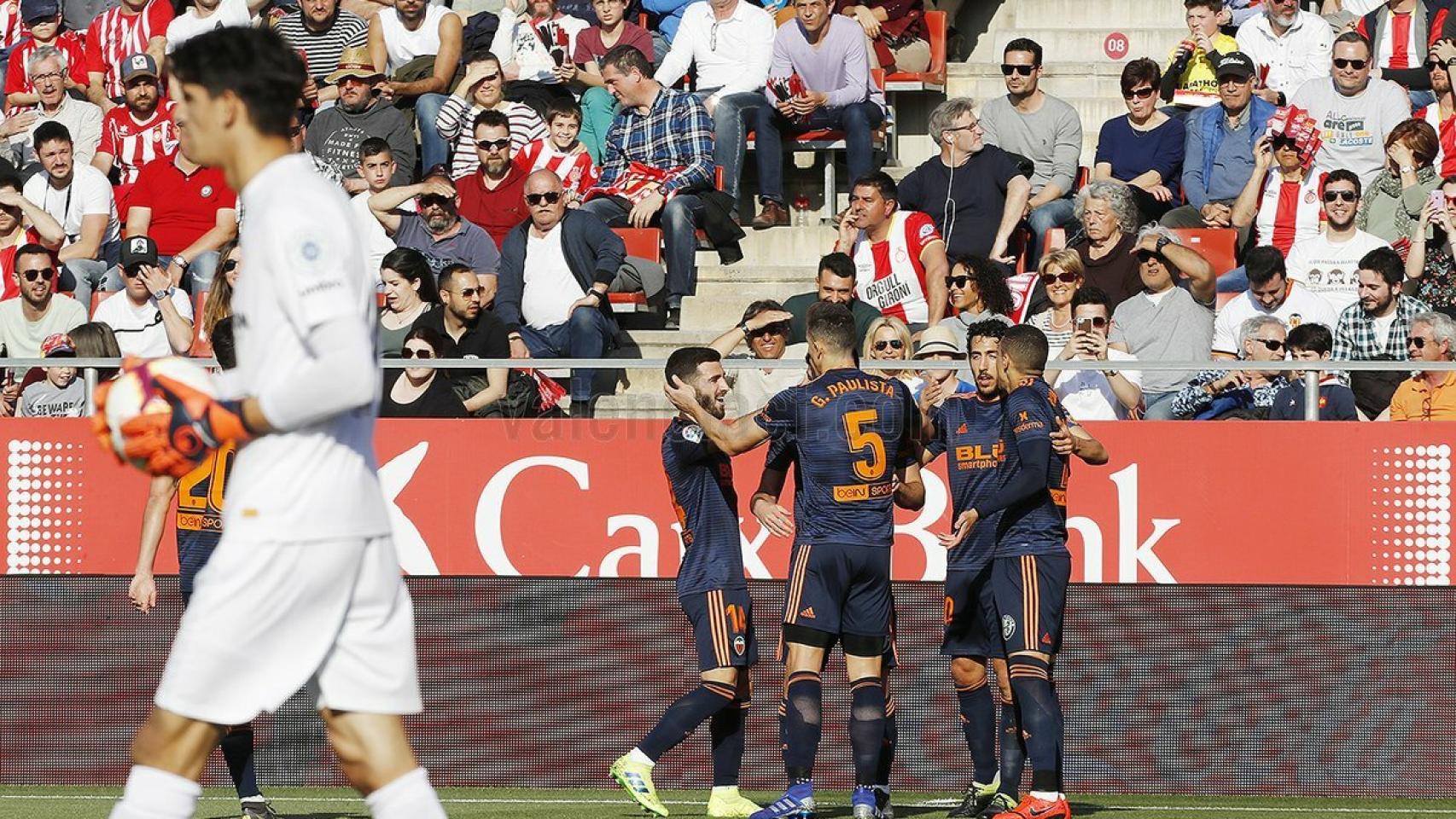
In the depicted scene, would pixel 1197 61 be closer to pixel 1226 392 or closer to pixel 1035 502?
pixel 1226 392

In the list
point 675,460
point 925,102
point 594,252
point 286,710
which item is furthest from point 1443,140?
point 286,710

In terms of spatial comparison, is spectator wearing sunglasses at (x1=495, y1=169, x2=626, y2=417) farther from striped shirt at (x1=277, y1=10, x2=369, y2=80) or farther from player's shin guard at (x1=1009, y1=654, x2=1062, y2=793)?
player's shin guard at (x1=1009, y1=654, x2=1062, y2=793)

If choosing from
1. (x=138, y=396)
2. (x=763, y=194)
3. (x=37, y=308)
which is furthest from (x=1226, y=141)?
(x=138, y=396)

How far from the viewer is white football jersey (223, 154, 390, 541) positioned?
4.62m

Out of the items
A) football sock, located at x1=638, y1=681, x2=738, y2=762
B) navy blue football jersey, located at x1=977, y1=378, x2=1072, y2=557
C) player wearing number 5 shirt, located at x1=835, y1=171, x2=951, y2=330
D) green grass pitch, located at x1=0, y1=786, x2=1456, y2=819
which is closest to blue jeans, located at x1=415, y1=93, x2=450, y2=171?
A: player wearing number 5 shirt, located at x1=835, y1=171, x2=951, y2=330

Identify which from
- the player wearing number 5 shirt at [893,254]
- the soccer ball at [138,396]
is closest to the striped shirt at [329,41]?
the player wearing number 5 shirt at [893,254]

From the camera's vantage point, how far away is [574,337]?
39.9ft

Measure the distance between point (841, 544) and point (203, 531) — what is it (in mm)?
2786

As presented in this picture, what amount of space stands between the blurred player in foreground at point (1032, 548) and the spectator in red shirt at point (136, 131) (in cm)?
852

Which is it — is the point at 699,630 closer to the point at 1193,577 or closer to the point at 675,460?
the point at 675,460

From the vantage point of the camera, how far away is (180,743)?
479 centimetres

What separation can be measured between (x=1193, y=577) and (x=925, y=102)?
6684 millimetres

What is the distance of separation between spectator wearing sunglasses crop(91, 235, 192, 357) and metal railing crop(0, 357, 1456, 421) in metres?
1.62

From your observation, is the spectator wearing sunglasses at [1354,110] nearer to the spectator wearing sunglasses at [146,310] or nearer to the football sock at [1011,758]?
the football sock at [1011,758]
